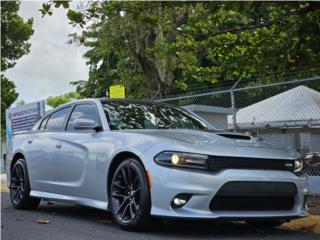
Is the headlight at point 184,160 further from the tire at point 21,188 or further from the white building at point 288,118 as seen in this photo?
the white building at point 288,118

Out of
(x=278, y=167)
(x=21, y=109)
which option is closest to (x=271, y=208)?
(x=278, y=167)

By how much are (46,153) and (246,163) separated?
3124mm

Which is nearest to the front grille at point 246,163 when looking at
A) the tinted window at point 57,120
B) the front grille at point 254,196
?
the front grille at point 254,196

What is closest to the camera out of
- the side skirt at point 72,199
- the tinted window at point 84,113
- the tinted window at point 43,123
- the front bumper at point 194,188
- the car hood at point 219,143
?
the front bumper at point 194,188

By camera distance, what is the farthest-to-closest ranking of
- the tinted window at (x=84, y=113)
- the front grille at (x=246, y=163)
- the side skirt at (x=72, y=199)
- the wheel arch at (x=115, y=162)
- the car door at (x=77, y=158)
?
1. the tinted window at (x=84, y=113)
2. the car door at (x=77, y=158)
3. the side skirt at (x=72, y=199)
4. the wheel arch at (x=115, y=162)
5. the front grille at (x=246, y=163)

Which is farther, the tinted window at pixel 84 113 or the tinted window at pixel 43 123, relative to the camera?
the tinted window at pixel 43 123

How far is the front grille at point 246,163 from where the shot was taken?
5.30 meters

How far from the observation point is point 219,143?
5.61 m

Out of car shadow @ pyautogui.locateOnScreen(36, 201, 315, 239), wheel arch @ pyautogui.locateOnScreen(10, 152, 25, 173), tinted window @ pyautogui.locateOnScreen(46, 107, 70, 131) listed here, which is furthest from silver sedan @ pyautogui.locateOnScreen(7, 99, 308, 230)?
wheel arch @ pyautogui.locateOnScreen(10, 152, 25, 173)

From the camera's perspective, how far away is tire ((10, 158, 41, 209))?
792cm

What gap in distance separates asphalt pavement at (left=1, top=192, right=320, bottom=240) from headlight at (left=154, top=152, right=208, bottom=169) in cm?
70

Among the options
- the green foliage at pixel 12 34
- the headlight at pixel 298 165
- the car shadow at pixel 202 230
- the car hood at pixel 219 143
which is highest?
the green foliage at pixel 12 34

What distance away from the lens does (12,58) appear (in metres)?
37.3

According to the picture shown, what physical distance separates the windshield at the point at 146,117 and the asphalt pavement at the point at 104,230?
116 cm
